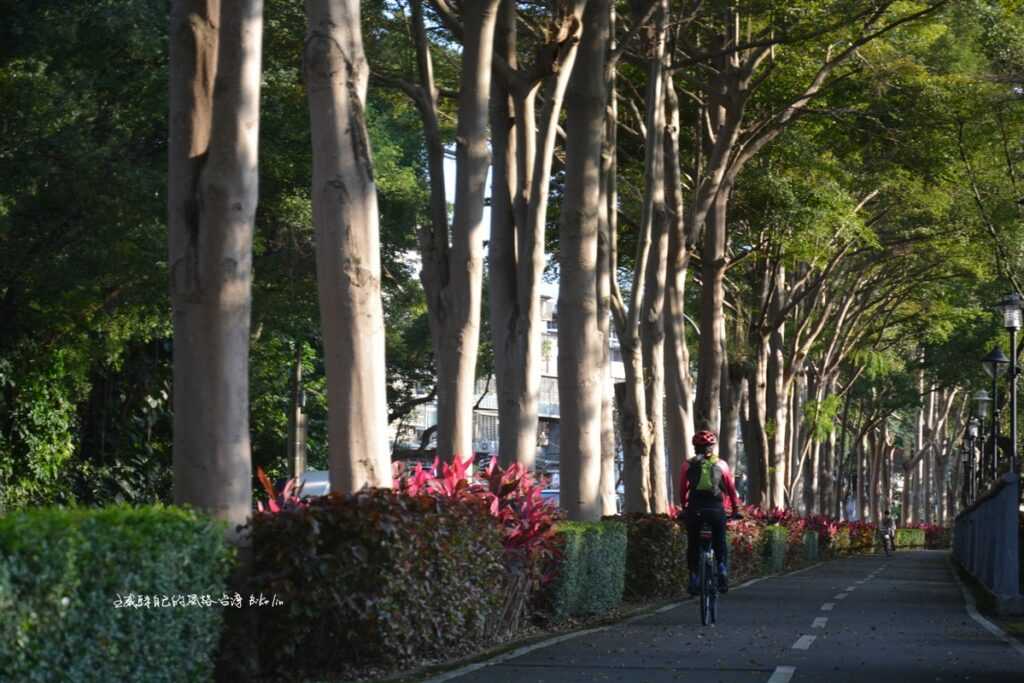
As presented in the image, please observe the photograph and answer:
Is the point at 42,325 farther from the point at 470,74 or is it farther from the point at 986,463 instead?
the point at 986,463

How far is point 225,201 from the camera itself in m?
10.2

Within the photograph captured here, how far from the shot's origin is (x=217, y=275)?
10.0 m

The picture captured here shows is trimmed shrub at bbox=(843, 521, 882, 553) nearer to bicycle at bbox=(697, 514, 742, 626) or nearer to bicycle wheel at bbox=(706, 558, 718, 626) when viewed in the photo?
bicycle at bbox=(697, 514, 742, 626)

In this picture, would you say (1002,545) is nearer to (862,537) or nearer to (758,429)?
(758,429)

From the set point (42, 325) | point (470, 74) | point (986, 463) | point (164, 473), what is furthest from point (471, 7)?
point (986, 463)

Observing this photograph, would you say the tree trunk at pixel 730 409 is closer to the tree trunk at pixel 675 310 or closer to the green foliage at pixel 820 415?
the tree trunk at pixel 675 310

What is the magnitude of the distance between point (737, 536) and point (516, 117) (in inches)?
445

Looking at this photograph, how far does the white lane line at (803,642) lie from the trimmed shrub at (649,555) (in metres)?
5.84

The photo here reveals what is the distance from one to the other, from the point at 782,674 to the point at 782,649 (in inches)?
80.5

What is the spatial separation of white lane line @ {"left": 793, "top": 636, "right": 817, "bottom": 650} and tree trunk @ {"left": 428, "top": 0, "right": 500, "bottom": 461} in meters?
4.17

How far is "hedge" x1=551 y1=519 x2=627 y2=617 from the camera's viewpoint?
51.2 feet

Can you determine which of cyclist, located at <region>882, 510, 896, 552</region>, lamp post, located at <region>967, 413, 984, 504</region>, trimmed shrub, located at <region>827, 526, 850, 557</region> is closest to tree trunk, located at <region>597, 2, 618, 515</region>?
trimmed shrub, located at <region>827, 526, 850, 557</region>

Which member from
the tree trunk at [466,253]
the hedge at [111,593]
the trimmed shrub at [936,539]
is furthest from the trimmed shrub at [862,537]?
the hedge at [111,593]

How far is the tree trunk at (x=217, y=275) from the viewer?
10008mm
